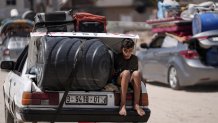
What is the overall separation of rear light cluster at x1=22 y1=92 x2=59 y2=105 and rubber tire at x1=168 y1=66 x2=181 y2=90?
790 centimetres

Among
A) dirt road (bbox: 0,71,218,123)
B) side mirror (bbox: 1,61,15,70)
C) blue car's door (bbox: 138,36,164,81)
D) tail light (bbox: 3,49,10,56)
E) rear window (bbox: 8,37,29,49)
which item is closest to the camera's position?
side mirror (bbox: 1,61,15,70)

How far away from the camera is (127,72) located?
24.0ft

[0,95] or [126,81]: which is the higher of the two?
[126,81]

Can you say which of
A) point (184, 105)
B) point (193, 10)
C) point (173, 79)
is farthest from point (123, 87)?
point (193, 10)

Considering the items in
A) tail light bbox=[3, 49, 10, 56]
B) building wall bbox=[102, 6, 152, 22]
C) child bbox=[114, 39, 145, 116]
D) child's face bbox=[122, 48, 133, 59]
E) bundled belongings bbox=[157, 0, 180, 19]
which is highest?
child's face bbox=[122, 48, 133, 59]

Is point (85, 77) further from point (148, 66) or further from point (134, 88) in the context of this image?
point (148, 66)

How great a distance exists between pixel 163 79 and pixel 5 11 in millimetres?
37552

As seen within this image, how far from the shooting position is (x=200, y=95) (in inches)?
536

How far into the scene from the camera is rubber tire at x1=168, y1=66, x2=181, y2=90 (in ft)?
48.0

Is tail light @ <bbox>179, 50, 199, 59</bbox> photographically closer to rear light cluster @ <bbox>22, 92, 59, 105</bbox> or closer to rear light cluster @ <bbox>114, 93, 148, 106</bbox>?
rear light cluster @ <bbox>114, 93, 148, 106</bbox>

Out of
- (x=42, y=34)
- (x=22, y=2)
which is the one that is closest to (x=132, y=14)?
(x=22, y=2)

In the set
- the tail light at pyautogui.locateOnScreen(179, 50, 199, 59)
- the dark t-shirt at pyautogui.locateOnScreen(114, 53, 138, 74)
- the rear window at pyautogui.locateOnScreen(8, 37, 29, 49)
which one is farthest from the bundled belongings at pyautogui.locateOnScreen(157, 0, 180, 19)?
the dark t-shirt at pyautogui.locateOnScreen(114, 53, 138, 74)

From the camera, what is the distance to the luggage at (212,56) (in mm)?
13898

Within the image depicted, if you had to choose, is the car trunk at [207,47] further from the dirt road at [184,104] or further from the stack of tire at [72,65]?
the stack of tire at [72,65]
